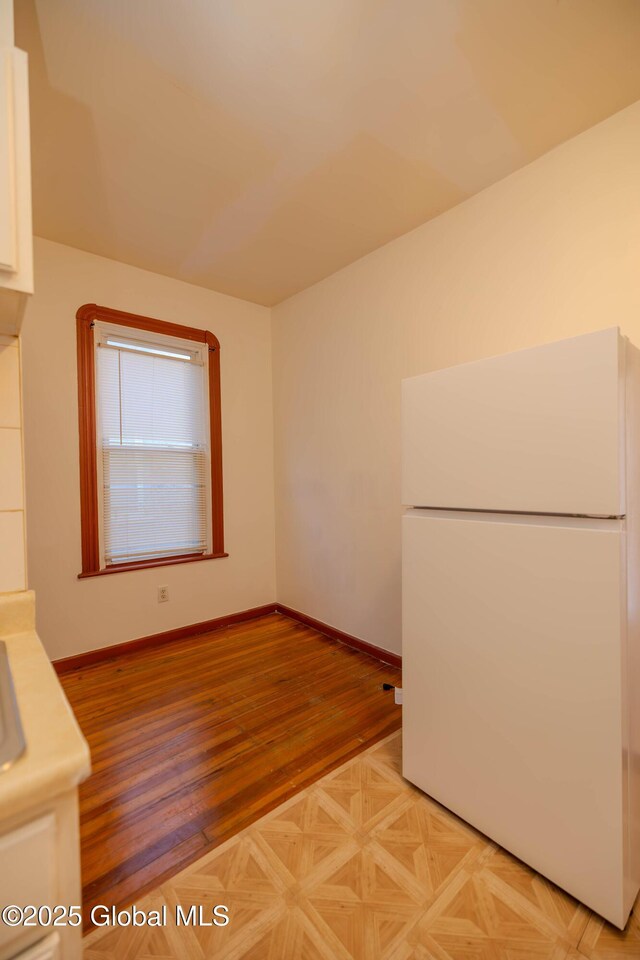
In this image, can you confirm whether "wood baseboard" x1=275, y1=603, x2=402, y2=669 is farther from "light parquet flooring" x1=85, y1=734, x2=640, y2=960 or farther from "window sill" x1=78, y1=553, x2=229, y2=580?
"light parquet flooring" x1=85, y1=734, x2=640, y2=960

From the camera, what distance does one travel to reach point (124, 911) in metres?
1.13

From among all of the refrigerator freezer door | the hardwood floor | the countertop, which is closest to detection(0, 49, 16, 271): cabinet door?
the countertop

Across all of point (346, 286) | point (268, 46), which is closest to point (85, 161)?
point (268, 46)

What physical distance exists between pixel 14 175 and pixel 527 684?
180 cm

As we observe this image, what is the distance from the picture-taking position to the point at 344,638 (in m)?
2.91

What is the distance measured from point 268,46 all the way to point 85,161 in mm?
1035

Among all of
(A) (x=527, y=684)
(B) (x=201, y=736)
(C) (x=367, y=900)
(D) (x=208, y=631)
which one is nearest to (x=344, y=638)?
(D) (x=208, y=631)

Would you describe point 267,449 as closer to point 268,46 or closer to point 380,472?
point 380,472

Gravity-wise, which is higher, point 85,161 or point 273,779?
point 85,161

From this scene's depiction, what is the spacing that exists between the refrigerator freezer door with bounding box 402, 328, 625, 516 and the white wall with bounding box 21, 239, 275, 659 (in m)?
2.16

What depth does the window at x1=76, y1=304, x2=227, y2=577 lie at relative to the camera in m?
2.64

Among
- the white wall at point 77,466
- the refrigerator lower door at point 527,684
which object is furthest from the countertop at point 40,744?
the white wall at point 77,466

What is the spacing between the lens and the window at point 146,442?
264 cm

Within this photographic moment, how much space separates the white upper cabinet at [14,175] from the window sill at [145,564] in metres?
2.19
